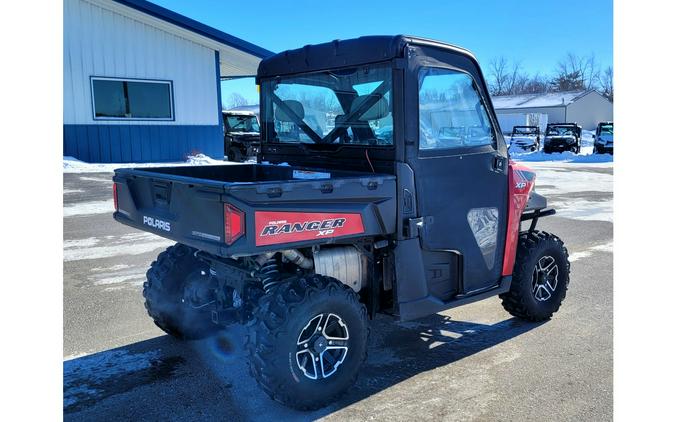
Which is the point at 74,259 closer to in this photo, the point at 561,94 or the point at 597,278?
the point at 597,278

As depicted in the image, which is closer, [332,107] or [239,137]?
[332,107]

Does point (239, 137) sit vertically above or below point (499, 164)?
above

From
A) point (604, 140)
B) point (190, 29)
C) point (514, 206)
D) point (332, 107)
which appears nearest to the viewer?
point (332, 107)

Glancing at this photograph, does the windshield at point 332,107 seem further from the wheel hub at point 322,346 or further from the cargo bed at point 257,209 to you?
the wheel hub at point 322,346

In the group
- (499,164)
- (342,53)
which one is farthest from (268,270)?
(499,164)

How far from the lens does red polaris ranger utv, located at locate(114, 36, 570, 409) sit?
3.19m

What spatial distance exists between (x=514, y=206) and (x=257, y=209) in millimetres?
2315

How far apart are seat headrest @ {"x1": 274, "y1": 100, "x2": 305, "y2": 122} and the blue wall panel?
12.9 m

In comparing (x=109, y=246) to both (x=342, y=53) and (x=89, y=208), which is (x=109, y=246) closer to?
(x=89, y=208)

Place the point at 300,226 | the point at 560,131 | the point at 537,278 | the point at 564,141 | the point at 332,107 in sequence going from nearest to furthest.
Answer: the point at 300,226 → the point at 332,107 → the point at 537,278 → the point at 564,141 → the point at 560,131

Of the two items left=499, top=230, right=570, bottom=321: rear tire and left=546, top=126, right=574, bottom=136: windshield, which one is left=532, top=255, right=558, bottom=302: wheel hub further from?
left=546, top=126, right=574, bottom=136: windshield

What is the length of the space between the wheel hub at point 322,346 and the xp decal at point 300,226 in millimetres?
496

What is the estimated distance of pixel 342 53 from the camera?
13.0 ft

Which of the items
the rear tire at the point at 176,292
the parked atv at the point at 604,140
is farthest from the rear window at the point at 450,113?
the parked atv at the point at 604,140
